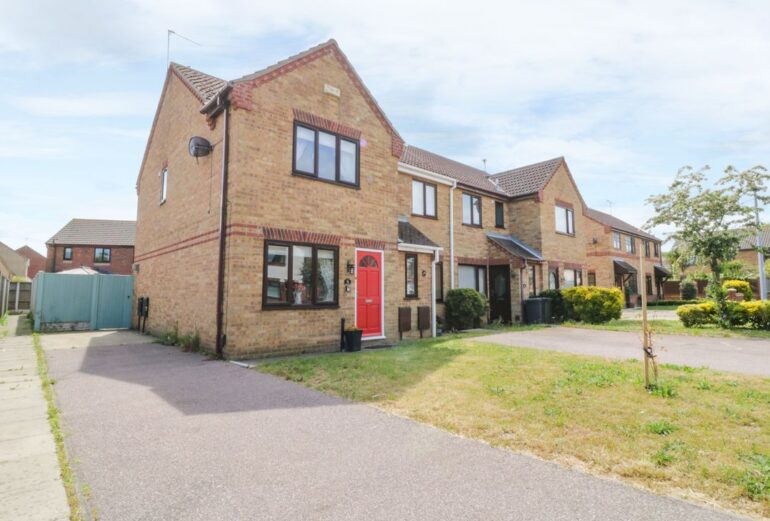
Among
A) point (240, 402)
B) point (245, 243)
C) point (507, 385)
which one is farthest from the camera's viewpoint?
point (245, 243)

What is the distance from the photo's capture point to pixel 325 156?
11.1 metres

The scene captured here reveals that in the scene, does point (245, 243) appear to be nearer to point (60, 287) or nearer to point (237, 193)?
point (237, 193)

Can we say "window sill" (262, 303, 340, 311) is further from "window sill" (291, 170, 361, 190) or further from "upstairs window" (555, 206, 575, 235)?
"upstairs window" (555, 206, 575, 235)

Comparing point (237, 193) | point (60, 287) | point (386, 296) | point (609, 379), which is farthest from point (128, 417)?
point (60, 287)

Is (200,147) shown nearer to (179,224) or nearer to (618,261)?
(179,224)

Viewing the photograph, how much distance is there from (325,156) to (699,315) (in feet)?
48.0

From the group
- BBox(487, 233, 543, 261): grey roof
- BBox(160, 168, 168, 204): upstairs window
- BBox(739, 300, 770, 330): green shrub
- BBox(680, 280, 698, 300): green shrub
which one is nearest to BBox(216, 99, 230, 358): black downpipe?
BBox(160, 168, 168, 204): upstairs window

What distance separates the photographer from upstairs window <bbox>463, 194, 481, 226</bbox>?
18.2 metres

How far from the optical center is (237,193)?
9336 millimetres

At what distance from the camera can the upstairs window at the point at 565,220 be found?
21.1m

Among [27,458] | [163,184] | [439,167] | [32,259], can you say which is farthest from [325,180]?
[32,259]

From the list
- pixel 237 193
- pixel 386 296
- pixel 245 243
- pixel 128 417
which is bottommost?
pixel 128 417

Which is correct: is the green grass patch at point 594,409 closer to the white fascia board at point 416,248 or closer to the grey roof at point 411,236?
the white fascia board at point 416,248

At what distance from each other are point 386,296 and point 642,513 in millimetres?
9540
